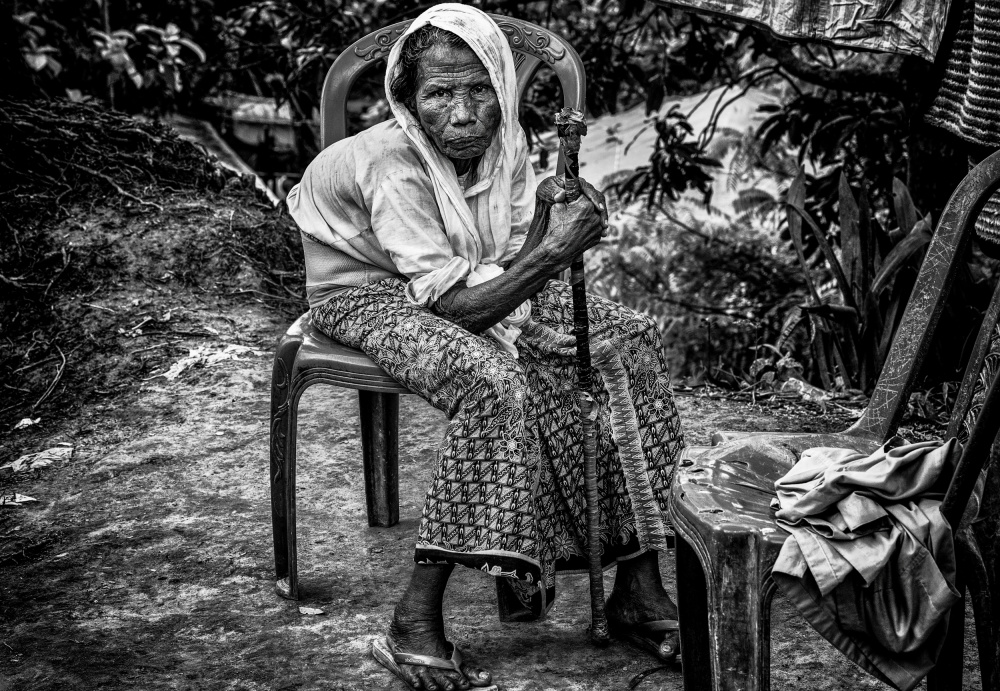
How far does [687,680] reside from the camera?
202 cm

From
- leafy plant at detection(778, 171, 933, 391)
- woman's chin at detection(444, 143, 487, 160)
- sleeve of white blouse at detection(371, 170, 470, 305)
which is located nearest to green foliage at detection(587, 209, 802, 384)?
leafy plant at detection(778, 171, 933, 391)

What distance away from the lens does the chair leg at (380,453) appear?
300cm

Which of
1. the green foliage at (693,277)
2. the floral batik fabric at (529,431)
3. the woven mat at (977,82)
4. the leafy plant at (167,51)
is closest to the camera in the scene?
the floral batik fabric at (529,431)

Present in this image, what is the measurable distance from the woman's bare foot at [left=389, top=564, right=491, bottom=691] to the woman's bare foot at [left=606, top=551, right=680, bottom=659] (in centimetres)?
38

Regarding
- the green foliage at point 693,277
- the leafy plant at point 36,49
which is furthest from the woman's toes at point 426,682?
the leafy plant at point 36,49

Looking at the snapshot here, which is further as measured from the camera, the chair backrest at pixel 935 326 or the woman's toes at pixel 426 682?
the woman's toes at pixel 426 682

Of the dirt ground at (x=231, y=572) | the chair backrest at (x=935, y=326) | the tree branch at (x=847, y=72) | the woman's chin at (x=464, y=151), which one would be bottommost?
the dirt ground at (x=231, y=572)

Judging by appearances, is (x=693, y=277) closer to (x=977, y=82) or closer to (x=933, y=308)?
(x=977, y=82)

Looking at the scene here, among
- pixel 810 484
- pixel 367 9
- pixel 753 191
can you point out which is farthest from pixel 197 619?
pixel 753 191

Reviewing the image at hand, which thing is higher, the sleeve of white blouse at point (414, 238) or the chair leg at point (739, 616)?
the sleeve of white blouse at point (414, 238)

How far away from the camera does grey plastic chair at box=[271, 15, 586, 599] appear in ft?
8.39

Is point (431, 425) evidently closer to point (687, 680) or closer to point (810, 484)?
point (687, 680)

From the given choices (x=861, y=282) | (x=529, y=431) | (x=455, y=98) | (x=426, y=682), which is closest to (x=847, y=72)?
(x=861, y=282)

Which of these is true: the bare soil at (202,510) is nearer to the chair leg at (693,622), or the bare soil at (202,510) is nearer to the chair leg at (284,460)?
the chair leg at (284,460)
